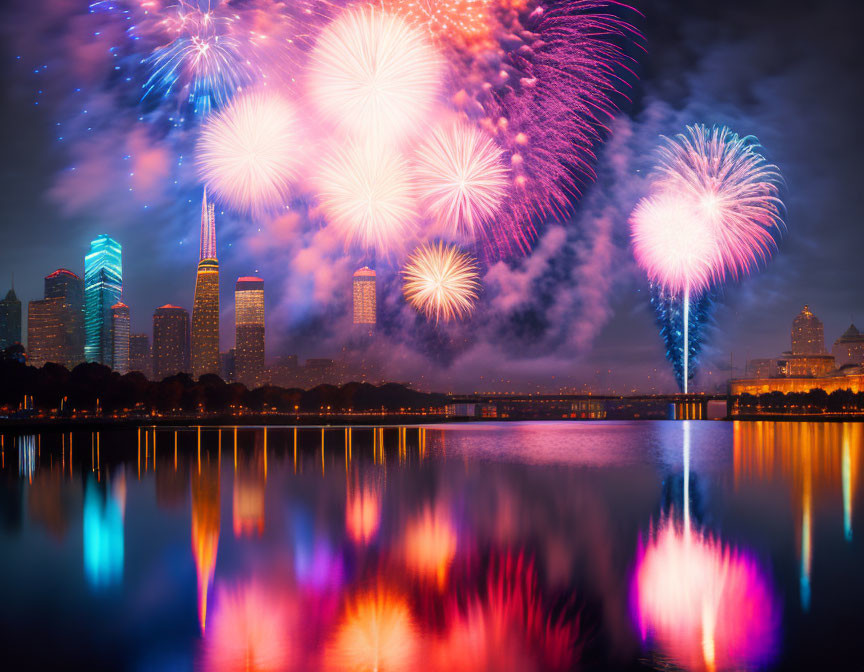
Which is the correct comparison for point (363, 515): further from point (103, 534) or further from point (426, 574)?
point (426, 574)

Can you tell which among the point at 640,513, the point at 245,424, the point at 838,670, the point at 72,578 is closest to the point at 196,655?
the point at 72,578

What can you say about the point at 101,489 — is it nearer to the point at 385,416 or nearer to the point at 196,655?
→ the point at 196,655

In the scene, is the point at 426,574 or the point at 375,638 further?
the point at 426,574

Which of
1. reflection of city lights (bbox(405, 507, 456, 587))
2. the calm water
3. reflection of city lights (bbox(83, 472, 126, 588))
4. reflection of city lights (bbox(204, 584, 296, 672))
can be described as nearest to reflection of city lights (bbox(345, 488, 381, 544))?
the calm water

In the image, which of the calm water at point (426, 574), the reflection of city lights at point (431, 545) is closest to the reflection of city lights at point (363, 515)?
the calm water at point (426, 574)

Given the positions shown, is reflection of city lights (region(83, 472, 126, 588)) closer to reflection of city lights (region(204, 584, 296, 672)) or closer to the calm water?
the calm water

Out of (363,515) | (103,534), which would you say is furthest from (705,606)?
(103,534)
